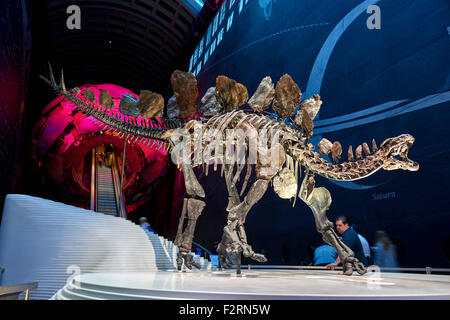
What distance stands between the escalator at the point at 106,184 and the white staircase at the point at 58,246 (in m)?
6.18

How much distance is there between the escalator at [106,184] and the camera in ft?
47.1

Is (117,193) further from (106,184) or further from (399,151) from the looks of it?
(399,151)

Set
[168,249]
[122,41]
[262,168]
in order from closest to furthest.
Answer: [262,168]
[168,249]
[122,41]

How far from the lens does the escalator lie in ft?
47.1

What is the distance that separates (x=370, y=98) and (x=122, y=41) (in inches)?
555

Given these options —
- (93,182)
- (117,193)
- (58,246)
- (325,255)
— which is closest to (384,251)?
(325,255)

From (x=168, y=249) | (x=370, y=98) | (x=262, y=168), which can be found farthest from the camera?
Result: (x=168, y=249)

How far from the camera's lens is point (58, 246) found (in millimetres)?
5410

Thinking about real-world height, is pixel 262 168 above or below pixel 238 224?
above

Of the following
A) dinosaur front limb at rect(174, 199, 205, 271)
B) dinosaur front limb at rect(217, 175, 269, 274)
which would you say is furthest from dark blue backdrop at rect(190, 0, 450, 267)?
dinosaur front limb at rect(174, 199, 205, 271)

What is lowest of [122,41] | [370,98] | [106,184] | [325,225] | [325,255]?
[325,255]

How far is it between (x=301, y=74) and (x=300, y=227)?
3.86 metres
